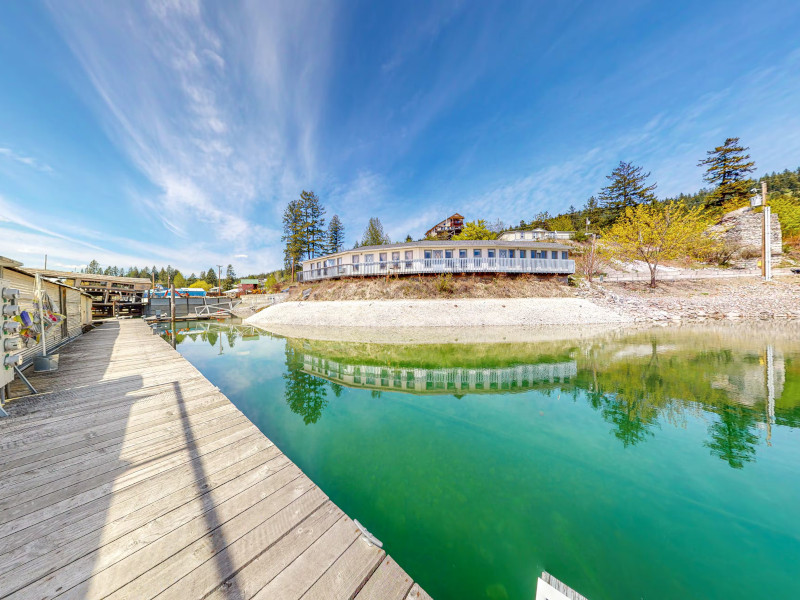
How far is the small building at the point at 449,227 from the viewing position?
50825 millimetres

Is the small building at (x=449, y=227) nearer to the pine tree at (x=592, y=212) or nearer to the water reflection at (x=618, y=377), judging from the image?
the pine tree at (x=592, y=212)

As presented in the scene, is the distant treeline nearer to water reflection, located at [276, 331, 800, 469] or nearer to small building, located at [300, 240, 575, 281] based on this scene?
small building, located at [300, 240, 575, 281]

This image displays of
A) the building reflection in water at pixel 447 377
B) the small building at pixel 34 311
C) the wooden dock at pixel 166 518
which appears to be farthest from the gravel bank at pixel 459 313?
the wooden dock at pixel 166 518

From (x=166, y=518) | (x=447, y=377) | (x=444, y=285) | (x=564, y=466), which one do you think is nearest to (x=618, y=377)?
(x=447, y=377)

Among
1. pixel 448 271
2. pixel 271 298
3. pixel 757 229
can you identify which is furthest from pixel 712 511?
pixel 757 229

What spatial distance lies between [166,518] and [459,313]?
18.9 m

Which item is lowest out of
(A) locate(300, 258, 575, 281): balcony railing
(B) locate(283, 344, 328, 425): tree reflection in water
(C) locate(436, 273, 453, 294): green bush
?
(B) locate(283, 344, 328, 425): tree reflection in water

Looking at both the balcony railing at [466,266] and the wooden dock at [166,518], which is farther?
the balcony railing at [466,266]

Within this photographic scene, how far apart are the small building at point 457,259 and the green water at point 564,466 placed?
16626 millimetres

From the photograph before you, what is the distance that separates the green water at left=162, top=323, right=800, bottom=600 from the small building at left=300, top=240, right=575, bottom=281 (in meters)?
16.6

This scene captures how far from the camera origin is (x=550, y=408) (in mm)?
6293

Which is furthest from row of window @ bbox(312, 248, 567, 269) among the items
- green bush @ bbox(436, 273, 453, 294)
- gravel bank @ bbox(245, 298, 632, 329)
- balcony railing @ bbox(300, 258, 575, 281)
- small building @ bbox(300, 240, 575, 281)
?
gravel bank @ bbox(245, 298, 632, 329)

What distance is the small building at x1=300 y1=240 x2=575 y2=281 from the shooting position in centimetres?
2500

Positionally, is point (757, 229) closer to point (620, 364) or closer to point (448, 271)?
point (448, 271)
